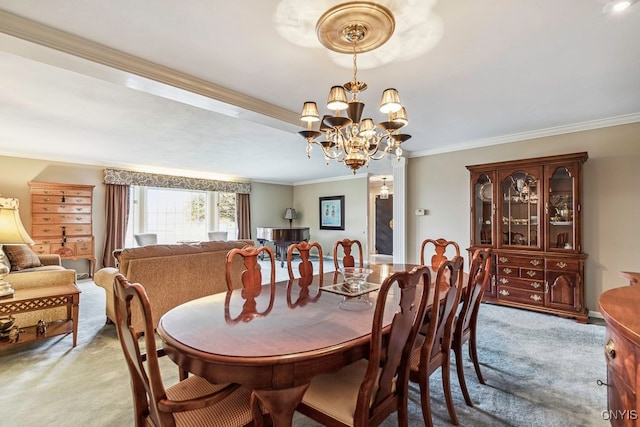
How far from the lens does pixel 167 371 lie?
2.43 m

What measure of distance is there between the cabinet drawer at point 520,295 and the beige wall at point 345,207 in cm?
455

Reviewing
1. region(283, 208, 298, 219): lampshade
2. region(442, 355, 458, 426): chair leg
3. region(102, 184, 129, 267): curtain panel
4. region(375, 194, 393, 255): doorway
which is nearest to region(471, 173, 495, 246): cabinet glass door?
region(442, 355, 458, 426): chair leg

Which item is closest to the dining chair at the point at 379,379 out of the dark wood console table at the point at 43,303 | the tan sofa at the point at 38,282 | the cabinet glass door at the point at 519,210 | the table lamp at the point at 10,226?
the table lamp at the point at 10,226

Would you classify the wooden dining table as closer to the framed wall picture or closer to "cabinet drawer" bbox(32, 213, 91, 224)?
"cabinet drawer" bbox(32, 213, 91, 224)

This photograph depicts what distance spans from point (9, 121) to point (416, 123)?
195 inches

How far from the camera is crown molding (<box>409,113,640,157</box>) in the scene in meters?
3.50

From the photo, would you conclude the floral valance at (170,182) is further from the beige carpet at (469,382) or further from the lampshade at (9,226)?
the lampshade at (9,226)

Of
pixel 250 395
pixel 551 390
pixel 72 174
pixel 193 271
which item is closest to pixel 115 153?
pixel 72 174

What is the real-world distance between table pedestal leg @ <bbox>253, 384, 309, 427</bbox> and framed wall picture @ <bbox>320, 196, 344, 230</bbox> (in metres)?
7.73

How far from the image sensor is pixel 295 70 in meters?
2.41

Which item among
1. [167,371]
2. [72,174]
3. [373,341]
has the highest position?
[72,174]

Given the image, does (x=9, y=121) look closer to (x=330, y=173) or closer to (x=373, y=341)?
(x=373, y=341)

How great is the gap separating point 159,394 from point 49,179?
6.59 meters

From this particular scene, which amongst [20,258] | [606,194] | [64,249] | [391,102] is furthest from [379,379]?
[64,249]
